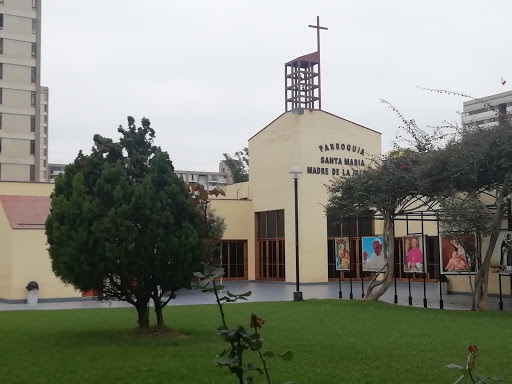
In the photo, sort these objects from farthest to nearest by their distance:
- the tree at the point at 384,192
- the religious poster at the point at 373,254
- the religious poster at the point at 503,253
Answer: the religious poster at the point at 373,254 → the tree at the point at 384,192 → the religious poster at the point at 503,253

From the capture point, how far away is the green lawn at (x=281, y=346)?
28.0ft

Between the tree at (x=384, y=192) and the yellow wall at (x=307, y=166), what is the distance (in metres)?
12.1

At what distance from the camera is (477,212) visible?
58.5ft

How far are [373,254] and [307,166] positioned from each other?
1258cm

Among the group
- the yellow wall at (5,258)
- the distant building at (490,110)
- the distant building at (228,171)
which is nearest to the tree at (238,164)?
the distant building at (228,171)

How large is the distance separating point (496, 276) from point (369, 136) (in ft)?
49.7

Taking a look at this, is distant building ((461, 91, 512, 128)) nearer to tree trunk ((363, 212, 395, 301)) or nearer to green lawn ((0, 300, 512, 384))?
tree trunk ((363, 212, 395, 301))

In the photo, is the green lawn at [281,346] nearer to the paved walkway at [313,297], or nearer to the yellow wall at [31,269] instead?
the paved walkway at [313,297]

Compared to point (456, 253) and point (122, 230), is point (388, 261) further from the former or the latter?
point (122, 230)

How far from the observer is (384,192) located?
20.5 m

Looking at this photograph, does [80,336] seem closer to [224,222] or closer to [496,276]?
[496,276]

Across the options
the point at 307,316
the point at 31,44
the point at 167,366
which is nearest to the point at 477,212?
the point at 307,316

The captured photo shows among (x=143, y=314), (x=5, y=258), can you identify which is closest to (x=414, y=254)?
(x=143, y=314)

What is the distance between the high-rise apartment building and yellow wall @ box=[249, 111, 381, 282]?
25905 millimetres
